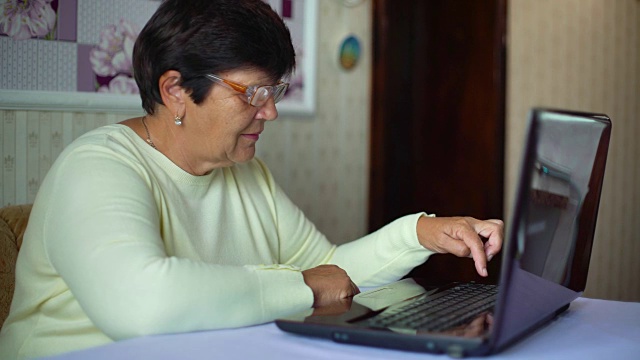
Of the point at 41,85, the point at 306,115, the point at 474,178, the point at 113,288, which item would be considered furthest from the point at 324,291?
the point at 474,178

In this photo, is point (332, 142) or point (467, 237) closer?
point (467, 237)

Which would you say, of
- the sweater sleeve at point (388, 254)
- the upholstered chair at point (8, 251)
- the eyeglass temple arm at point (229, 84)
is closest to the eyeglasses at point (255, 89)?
the eyeglass temple arm at point (229, 84)

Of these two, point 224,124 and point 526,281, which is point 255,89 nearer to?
point 224,124

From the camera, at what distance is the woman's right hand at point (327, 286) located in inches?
52.7

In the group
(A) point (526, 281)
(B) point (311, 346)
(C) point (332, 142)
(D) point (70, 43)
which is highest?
(D) point (70, 43)

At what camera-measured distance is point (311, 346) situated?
1.09m

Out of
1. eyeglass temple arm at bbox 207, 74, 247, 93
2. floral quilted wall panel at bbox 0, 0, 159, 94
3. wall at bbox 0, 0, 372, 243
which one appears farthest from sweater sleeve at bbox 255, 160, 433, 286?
wall at bbox 0, 0, 372, 243

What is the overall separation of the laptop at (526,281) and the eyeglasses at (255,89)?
0.46 metres

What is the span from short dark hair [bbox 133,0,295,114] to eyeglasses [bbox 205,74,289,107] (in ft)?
0.06

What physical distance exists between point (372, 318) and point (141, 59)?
0.80 metres

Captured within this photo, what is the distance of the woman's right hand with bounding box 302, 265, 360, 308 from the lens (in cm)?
134

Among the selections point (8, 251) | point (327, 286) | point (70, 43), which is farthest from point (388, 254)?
point (70, 43)

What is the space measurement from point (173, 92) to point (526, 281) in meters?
0.85

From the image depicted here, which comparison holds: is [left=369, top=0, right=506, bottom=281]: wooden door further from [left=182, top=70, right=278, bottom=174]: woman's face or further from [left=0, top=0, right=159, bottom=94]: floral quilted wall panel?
[left=182, top=70, right=278, bottom=174]: woman's face
